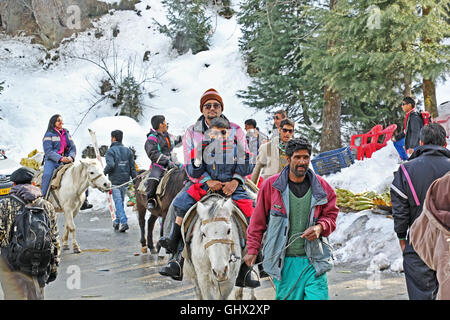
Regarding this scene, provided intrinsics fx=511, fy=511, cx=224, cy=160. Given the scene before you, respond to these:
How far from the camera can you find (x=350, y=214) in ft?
33.0

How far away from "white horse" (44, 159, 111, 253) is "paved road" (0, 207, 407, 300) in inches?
33.6

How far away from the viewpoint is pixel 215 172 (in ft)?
19.2

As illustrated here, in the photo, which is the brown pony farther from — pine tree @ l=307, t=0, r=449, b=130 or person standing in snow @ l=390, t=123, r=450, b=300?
pine tree @ l=307, t=0, r=449, b=130

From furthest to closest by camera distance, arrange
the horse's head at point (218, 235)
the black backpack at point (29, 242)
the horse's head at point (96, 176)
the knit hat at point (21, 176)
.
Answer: the horse's head at point (96, 176)
the knit hat at point (21, 176)
the black backpack at point (29, 242)
the horse's head at point (218, 235)

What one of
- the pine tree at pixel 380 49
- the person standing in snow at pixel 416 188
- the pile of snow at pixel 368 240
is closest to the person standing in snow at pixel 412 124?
the pile of snow at pixel 368 240

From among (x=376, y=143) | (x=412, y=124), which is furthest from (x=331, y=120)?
(x=412, y=124)

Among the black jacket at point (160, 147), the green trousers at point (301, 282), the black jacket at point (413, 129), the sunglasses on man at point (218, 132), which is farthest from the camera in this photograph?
the black jacket at point (413, 129)

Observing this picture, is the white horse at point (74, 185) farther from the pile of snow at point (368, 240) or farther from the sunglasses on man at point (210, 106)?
the sunglasses on man at point (210, 106)

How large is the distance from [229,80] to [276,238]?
26.7 metres

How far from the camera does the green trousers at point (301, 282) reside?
4293mm

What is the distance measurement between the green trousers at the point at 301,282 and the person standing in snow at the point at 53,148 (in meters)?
7.65

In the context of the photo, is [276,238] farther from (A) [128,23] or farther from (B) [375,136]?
(A) [128,23]

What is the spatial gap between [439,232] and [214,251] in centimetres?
198

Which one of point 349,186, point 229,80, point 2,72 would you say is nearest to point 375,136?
point 349,186
